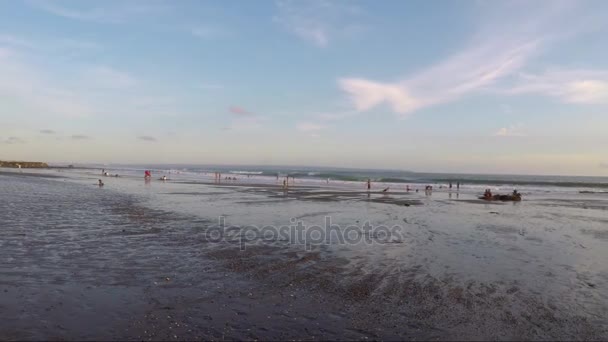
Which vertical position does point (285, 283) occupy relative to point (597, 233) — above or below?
above

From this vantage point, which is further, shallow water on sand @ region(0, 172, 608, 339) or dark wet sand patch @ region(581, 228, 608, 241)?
dark wet sand patch @ region(581, 228, 608, 241)

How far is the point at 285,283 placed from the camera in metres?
8.99

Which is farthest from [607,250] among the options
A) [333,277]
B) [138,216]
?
[138,216]

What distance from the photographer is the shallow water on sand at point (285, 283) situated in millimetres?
6496

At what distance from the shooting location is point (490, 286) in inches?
371

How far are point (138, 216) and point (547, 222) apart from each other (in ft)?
70.2

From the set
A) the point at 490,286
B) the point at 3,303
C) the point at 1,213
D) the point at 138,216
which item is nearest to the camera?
the point at 3,303

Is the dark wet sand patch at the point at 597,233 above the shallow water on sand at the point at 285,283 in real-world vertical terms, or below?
below

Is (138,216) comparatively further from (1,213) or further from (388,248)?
(388,248)

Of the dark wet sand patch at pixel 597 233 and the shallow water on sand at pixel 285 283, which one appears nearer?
the shallow water on sand at pixel 285 283

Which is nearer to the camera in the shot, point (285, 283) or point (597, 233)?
point (285, 283)

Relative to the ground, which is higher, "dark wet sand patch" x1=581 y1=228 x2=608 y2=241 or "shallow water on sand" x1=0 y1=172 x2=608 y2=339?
"shallow water on sand" x1=0 y1=172 x2=608 y2=339

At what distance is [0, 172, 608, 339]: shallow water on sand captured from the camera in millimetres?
6496

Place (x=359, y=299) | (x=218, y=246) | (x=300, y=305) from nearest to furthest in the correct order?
(x=300, y=305)
(x=359, y=299)
(x=218, y=246)
